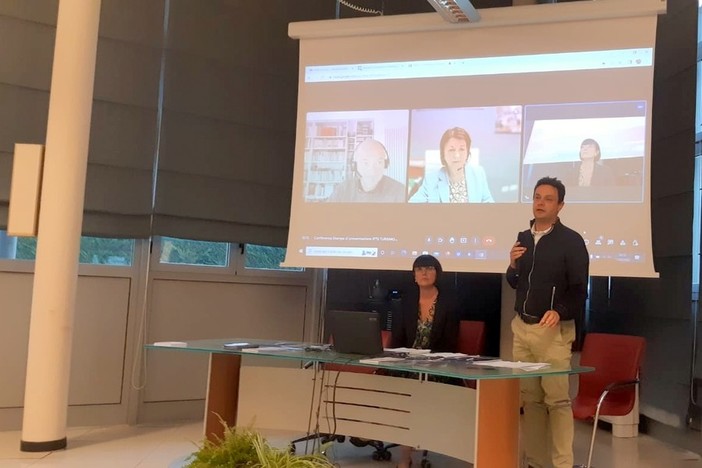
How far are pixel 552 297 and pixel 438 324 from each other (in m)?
0.69

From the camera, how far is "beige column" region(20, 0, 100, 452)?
3.71 m

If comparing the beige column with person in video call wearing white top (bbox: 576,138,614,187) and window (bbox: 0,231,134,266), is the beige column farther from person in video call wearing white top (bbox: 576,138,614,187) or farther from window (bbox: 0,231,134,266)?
person in video call wearing white top (bbox: 576,138,614,187)

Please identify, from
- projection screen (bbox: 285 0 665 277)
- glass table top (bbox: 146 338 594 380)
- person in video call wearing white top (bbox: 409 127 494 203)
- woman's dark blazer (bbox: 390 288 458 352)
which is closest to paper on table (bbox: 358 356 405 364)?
glass table top (bbox: 146 338 594 380)

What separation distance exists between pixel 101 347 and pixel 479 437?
2.86 metres

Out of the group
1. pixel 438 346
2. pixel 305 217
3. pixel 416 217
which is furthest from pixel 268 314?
pixel 438 346

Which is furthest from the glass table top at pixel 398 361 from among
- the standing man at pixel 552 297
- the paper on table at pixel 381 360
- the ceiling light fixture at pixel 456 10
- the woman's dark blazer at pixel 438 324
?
the ceiling light fixture at pixel 456 10

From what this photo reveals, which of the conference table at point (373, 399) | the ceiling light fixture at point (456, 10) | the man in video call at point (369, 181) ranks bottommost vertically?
the conference table at point (373, 399)

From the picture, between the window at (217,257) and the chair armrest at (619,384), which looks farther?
the window at (217,257)

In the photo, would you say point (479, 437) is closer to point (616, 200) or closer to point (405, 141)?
point (616, 200)

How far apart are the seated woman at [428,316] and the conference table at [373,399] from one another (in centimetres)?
23

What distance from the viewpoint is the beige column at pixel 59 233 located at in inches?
146

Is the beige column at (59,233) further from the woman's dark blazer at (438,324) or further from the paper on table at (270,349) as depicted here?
the woman's dark blazer at (438,324)

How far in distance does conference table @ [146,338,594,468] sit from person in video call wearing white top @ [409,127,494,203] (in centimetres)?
124

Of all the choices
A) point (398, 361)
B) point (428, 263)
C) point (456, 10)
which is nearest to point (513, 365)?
point (398, 361)
